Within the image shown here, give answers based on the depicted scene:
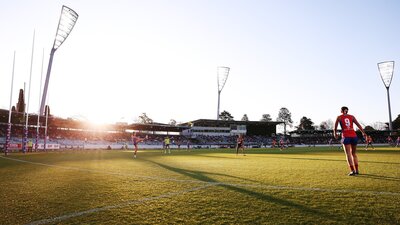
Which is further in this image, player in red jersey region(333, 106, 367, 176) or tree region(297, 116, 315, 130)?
tree region(297, 116, 315, 130)

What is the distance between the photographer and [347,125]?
31.3ft

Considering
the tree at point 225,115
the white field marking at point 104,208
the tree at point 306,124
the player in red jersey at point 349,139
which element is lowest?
the white field marking at point 104,208

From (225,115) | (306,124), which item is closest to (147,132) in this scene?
(225,115)

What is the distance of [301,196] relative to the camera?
5.65 meters

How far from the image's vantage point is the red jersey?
9438 millimetres

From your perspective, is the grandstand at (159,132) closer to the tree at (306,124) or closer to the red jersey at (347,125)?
the tree at (306,124)

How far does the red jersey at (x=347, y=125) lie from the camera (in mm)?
9438

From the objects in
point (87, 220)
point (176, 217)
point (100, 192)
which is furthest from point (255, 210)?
point (100, 192)

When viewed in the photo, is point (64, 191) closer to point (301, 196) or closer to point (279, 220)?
point (279, 220)

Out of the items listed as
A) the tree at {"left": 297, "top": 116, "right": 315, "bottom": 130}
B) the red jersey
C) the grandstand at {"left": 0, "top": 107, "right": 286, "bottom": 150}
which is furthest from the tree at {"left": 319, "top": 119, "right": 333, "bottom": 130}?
the red jersey

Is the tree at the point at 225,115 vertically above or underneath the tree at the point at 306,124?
above

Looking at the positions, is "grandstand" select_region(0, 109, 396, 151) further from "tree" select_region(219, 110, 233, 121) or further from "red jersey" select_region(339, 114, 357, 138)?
"tree" select_region(219, 110, 233, 121)

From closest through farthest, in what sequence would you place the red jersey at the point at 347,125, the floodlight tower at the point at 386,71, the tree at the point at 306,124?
1. the red jersey at the point at 347,125
2. the floodlight tower at the point at 386,71
3. the tree at the point at 306,124

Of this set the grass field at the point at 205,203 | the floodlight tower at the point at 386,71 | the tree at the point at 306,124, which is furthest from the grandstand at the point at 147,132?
the tree at the point at 306,124
